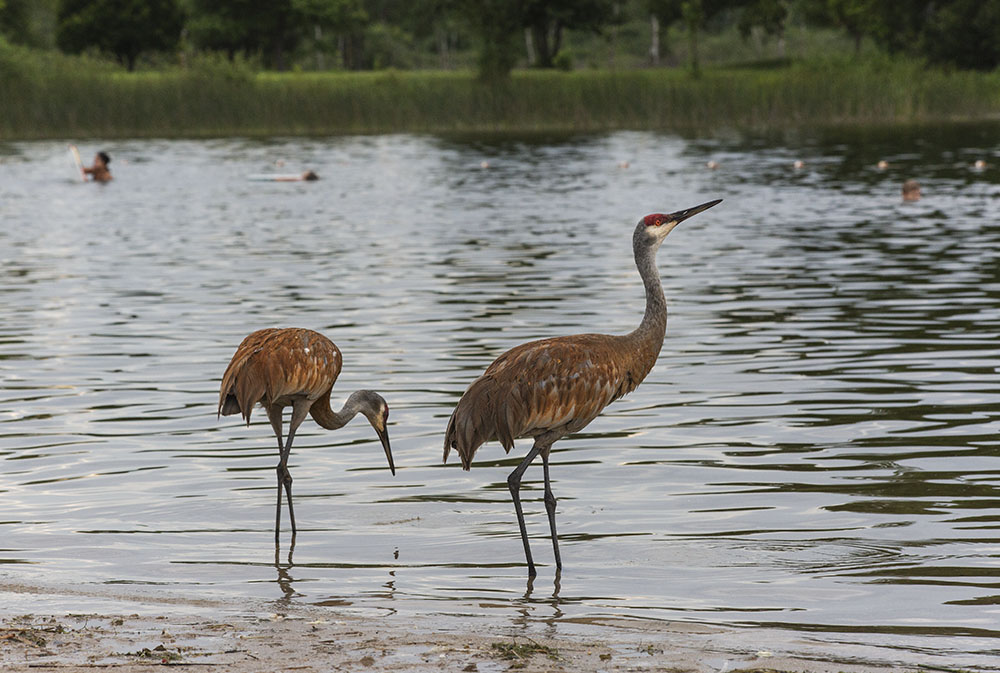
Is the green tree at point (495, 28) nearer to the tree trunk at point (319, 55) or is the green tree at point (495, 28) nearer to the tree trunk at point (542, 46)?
A: the tree trunk at point (542, 46)

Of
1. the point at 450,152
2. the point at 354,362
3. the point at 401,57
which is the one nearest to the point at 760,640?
the point at 354,362

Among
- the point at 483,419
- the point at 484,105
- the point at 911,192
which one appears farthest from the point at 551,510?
the point at 484,105

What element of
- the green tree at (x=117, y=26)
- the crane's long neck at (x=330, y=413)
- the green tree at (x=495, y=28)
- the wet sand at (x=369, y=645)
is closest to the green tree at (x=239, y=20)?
the green tree at (x=117, y=26)

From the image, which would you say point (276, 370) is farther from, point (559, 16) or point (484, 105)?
point (559, 16)

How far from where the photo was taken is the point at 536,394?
7184 mm

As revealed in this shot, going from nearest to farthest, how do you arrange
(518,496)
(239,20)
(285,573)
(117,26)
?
(518,496) → (285,573) → (117,26) → (239,20)

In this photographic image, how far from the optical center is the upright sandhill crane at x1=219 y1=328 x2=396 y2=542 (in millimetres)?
7945

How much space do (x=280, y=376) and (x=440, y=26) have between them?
3980 inches

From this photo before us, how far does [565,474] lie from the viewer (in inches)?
380

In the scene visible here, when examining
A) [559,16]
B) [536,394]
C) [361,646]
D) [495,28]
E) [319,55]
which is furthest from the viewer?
[319,55]

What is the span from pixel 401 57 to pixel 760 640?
335 feet

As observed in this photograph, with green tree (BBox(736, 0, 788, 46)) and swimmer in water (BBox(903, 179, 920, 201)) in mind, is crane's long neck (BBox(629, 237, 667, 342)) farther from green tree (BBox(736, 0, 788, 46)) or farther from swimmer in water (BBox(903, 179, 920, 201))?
green tree (BBox(736, 0, 788, 46))

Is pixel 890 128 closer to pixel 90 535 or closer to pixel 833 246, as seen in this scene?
pixel 833 246

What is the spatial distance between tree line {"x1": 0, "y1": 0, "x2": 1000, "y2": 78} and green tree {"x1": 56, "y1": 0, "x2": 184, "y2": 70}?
6cm
